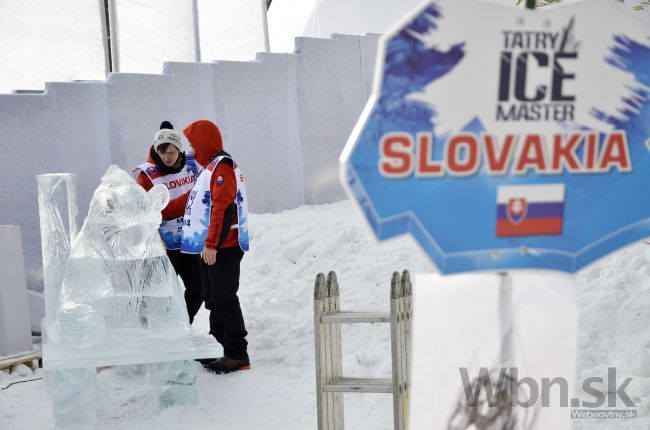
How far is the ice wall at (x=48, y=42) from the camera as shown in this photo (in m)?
10.2

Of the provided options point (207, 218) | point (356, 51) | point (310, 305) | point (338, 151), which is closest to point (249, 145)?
point (338, 151)

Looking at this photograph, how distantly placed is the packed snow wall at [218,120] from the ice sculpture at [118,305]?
3407 millimetres

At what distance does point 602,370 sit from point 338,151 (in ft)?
25.3

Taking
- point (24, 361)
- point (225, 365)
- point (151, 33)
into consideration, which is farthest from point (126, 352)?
point (151, 33)

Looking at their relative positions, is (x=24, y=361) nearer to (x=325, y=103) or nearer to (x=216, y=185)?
(x=216, y=185)

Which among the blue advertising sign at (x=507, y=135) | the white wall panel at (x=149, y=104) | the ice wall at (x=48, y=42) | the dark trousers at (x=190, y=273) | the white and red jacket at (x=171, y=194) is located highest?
the ice wall at (x=48, y=42)

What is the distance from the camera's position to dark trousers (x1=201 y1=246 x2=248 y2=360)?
5578 mm

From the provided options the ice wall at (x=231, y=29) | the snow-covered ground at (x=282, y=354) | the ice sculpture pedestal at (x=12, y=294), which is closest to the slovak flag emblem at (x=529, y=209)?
the snow-covered ground at (x=282, y=354)

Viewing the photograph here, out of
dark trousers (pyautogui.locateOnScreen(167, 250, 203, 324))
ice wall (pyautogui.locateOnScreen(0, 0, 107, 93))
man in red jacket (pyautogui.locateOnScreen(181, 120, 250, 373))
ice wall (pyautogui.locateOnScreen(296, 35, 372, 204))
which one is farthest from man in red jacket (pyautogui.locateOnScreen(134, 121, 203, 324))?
ice wall (pyautogui.locateOnScreen(296, 35, 372, 204))

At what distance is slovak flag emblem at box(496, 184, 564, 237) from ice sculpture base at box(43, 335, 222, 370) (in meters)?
2.80

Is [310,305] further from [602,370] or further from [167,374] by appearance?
[602,370]

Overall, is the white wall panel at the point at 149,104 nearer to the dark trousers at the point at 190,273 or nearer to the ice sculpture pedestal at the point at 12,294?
the ice sculpture pedestal at the point at 12,294

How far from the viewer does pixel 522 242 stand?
2342 millimetres

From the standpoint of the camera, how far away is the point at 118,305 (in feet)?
16.2
